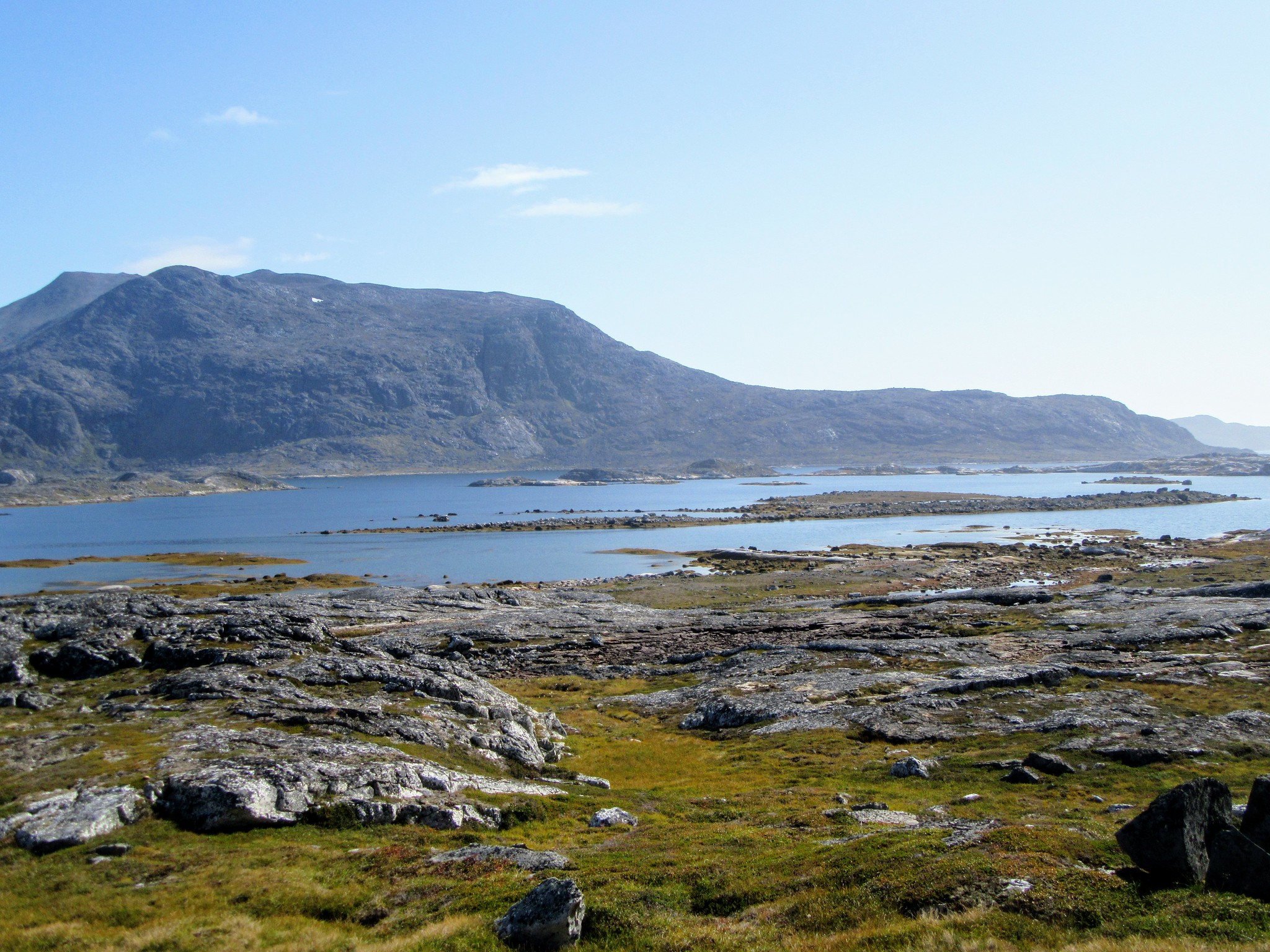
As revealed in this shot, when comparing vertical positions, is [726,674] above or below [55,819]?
below

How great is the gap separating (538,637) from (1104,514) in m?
169

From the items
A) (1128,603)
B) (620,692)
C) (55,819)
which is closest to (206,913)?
(55,819)

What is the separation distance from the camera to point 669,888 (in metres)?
21.0

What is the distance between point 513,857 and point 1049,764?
939 inches

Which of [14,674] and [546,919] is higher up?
[546,919]

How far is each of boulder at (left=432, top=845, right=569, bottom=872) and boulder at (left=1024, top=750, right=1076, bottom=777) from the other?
21.9 m

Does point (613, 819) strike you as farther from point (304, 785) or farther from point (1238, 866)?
point (1238, 866)

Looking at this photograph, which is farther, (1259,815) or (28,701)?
(28,701)

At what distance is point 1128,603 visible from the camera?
7750 cm

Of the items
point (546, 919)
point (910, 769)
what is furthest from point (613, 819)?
point (910, 769)

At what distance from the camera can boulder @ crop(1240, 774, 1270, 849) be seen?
19609 millimetres

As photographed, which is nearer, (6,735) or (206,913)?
(206,913)

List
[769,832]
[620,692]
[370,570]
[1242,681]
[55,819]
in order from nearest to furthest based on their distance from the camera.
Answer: [55,819] < [769,832] < [1242,681] < [620,692] < [370,570]

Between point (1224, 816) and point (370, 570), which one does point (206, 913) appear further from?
point (370, 570)
